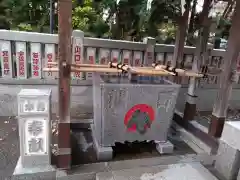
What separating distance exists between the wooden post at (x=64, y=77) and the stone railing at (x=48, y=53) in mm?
2068

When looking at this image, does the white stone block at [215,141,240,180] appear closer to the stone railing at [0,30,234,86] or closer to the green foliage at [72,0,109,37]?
the stone railing at [0,30,234,86]

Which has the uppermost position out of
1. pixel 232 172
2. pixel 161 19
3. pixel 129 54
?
pixel 161 19

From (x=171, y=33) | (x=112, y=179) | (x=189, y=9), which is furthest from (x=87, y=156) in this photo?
(x=171, y=33)

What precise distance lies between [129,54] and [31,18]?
4982 mm

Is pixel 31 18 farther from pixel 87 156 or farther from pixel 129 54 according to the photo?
pixel 87 156

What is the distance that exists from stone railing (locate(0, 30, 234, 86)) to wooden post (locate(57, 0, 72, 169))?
207cm

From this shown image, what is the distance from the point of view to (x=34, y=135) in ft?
8.42

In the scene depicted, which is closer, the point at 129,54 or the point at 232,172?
the point at 232,172

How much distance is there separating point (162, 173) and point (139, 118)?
3.03ft

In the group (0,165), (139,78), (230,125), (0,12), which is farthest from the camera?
(0,12)

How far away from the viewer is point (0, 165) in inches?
117

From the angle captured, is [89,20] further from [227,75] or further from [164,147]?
[164,147]

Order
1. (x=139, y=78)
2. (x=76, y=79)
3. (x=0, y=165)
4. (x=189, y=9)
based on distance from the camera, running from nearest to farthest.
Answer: (x=0, y=165) < (x=139, y=78) < (x=189, y=9) < (x=76, y=79)

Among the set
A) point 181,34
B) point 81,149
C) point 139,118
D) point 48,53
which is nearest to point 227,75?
point 181,34
